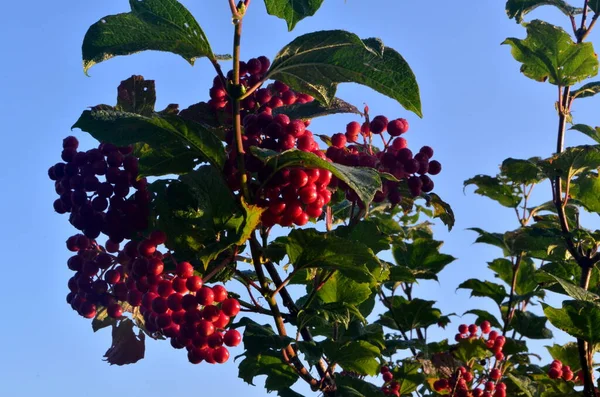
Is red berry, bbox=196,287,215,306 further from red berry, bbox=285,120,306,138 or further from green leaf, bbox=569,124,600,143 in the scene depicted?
green leaf, bbox=569,124,600,143

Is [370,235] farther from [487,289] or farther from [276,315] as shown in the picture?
[487,289]

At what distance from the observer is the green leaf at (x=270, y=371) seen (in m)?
2.54

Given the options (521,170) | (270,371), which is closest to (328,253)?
(270,371)

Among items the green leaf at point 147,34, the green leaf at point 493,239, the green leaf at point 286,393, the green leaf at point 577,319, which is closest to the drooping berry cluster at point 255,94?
the green leaf at point 147,34

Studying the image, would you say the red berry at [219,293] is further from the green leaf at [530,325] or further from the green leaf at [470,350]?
the green leaf at [530,325]

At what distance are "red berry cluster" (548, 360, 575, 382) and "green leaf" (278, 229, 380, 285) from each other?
245 cm

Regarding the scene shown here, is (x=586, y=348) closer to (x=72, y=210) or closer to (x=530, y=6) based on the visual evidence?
(x=530, y=6)

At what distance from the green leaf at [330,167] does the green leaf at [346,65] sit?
27 centimetres

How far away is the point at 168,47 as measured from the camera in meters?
1.95

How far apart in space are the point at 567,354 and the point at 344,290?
95.2 inches

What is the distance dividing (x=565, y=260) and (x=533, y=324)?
62cm

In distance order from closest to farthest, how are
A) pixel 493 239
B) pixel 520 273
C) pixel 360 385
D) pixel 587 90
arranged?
pixel 360 385 → pixel 587 90 → pixel 493 239 → pixel 520 273

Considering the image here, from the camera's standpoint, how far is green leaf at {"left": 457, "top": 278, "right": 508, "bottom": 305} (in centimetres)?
449

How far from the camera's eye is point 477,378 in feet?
13.6
